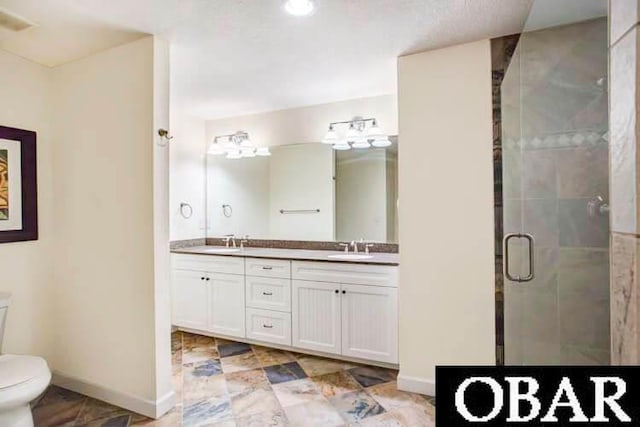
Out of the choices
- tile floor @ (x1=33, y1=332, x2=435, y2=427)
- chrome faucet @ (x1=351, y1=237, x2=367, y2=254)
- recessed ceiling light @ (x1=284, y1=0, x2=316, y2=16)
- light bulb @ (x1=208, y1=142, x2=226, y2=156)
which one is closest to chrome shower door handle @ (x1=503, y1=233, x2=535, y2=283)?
tile floor @ (x1=33, y1=332, x2=435, y2=427)

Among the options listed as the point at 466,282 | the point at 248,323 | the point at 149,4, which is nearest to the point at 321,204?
the point at 248,323

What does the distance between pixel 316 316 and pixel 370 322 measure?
0.46 metres

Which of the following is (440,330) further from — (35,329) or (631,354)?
(35,329)

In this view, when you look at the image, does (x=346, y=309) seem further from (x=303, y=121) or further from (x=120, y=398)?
(x=303, y=121)

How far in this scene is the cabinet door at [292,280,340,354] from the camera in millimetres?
2898

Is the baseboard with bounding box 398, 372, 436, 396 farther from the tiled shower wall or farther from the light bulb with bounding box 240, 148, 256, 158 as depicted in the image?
the light bulb with bounding box 240, 148, 256, 158

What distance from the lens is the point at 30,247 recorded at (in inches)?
97.0

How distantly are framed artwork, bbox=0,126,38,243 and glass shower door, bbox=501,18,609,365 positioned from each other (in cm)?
295

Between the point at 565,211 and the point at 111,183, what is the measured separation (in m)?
2.46

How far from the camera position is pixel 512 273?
197cm

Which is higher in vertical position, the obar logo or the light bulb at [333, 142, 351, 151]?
the light bulb at [333, 142, 351, 151]

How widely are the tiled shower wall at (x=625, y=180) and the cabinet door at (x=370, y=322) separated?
207 cm

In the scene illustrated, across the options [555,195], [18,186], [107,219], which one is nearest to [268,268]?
[107,219]

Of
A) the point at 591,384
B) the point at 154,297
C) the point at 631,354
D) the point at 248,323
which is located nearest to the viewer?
the point at 631,354
